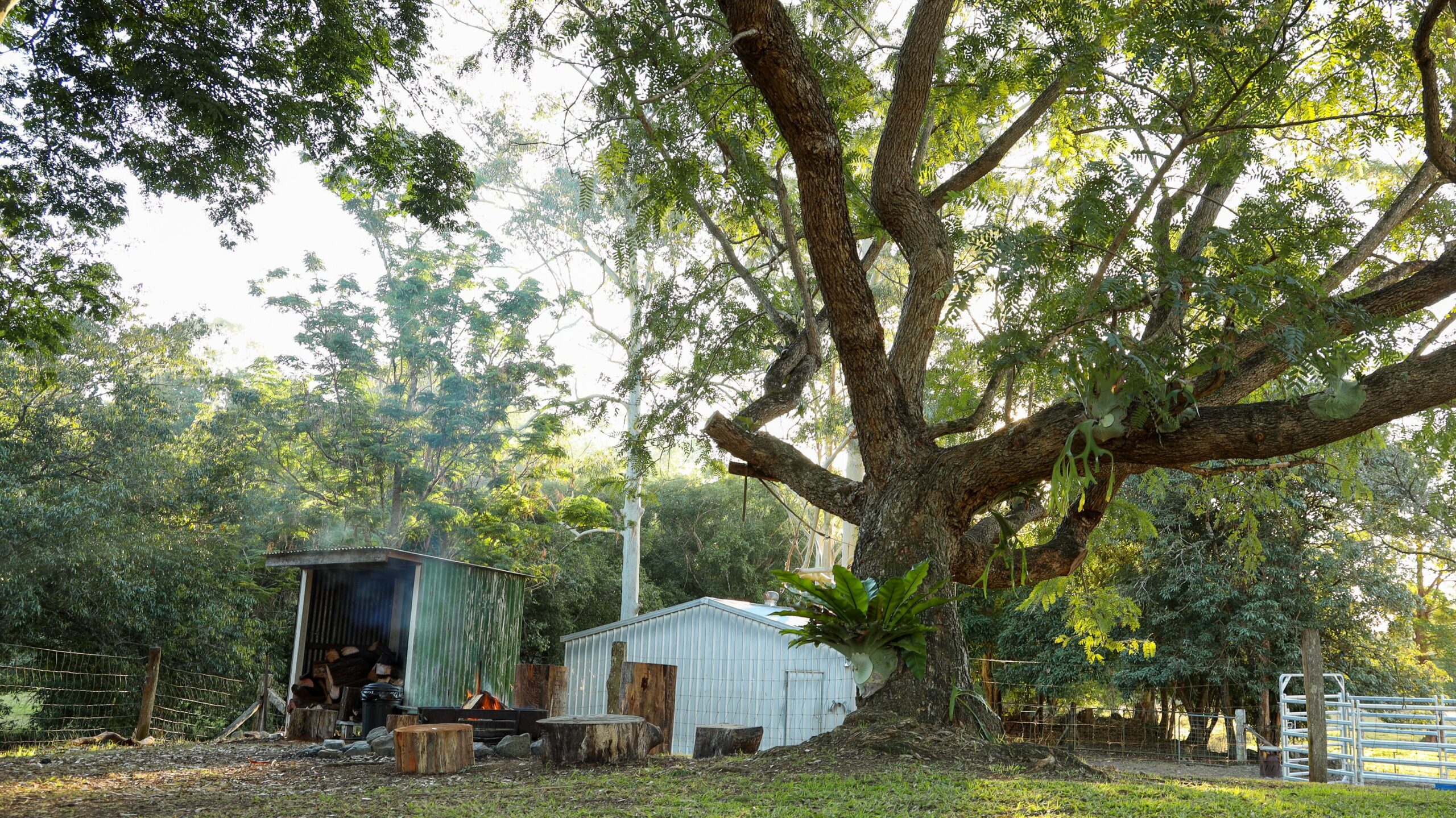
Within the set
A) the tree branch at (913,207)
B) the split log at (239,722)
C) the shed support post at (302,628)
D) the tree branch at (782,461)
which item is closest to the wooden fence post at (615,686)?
the tree branch at (782,461)

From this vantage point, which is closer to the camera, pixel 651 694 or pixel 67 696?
pixel 651 694

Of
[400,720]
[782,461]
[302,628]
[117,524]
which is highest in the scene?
[782,461]

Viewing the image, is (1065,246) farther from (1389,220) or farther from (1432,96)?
(1389,220)

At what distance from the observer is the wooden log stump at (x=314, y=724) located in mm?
10188

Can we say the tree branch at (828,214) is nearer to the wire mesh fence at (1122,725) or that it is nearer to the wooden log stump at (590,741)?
the wooden log stump at (590,741)

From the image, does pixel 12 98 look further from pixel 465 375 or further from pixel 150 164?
pixel 465 375

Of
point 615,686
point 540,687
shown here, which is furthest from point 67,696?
point 615,686

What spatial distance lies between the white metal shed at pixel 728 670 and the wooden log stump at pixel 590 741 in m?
6.36

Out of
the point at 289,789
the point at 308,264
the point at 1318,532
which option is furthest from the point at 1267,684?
the point at 308,264

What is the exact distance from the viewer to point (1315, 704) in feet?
29.9

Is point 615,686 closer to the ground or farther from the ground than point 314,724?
farther from the ground

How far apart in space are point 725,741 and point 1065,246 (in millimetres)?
4221

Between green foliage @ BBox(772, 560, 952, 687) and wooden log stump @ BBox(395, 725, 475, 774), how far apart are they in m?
3.27

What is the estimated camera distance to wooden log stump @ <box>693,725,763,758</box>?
22.6 feet
